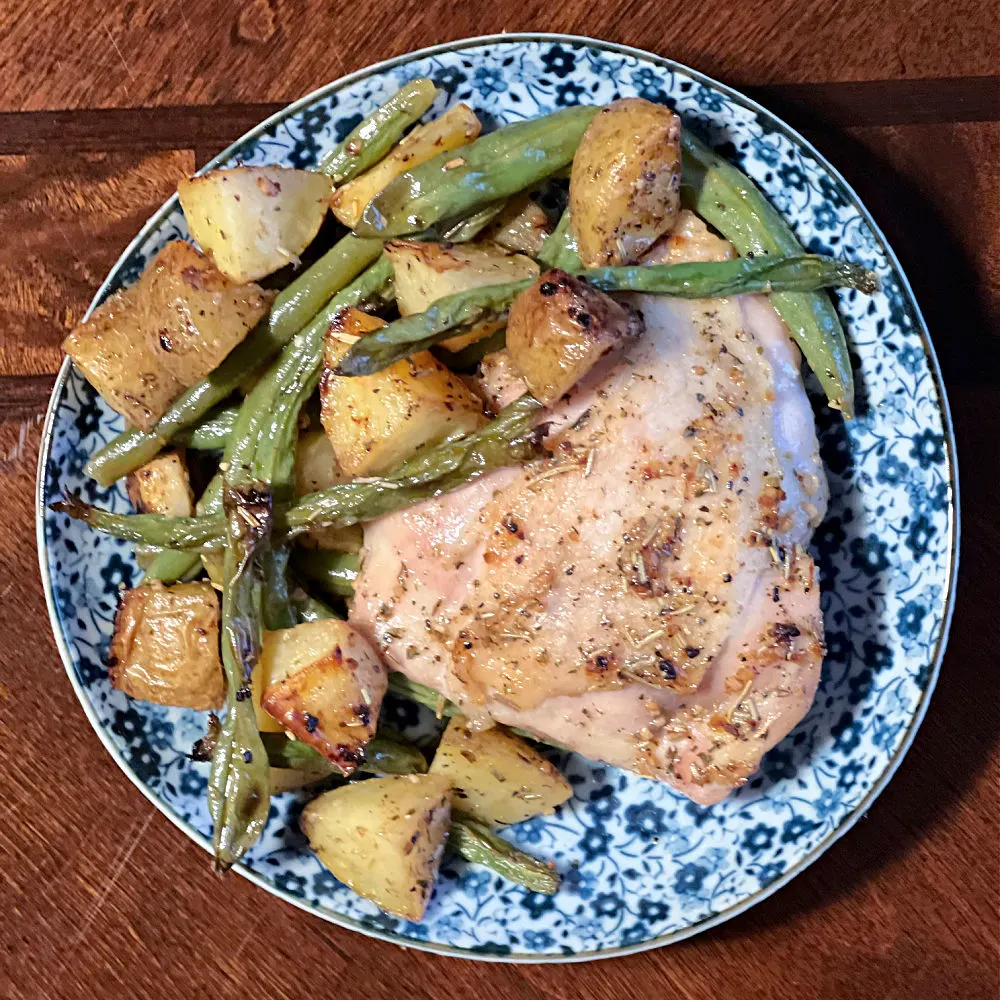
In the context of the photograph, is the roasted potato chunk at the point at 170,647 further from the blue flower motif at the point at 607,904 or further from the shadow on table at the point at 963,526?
the shadow on table at the point at 963,526

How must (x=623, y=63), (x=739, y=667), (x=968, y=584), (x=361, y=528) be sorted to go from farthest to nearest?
(x=968, y=584) → (x=361, y=528) → (x=623, y=63) → (x=739, y=667)

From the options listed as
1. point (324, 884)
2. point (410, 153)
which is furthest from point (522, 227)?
point (324, 884)

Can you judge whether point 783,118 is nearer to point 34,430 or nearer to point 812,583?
point 812,583

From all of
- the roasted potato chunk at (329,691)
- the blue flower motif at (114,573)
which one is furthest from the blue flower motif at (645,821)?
the blue flower motif at (114,573)

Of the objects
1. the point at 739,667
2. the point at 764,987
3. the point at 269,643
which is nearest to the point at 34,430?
the point at 269,643

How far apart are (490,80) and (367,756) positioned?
1904 millimetres

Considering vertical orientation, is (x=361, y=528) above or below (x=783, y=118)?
below

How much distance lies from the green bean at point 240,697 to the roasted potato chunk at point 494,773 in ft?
1.64

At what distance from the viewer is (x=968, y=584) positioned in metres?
2.64

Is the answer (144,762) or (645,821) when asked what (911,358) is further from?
(144,762)

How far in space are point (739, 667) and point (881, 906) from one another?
121cm

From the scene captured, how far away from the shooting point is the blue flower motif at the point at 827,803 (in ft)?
7.82

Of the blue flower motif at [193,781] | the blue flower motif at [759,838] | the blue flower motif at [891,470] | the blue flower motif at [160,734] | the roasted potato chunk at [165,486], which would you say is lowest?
the blue flower motif at [193,781]

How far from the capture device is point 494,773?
241 centimetres
